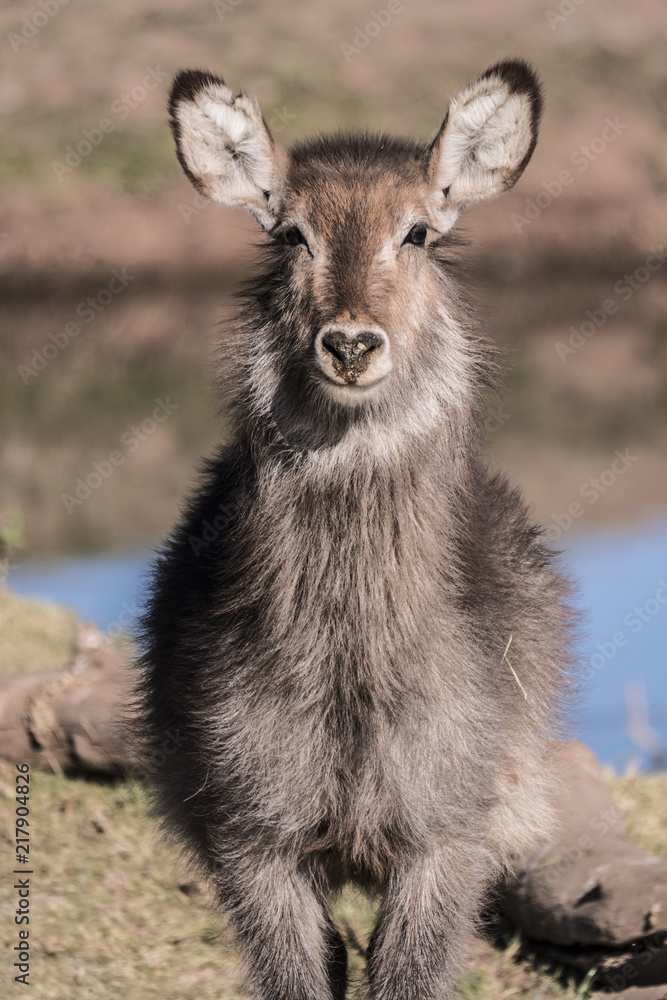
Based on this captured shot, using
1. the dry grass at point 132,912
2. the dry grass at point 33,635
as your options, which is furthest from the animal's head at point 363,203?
the dry grass at point 33,635

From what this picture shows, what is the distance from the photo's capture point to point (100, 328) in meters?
22.2

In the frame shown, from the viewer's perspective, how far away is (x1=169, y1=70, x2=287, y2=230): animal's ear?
382cm

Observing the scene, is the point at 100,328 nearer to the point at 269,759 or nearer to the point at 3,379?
the point at 3,379

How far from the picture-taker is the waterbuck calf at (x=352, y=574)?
3.69 m

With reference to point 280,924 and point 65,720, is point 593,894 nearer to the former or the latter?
point 280,924

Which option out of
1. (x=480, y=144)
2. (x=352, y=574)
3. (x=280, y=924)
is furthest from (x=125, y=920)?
(x=480, y=144)

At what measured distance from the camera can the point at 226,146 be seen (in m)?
3.92

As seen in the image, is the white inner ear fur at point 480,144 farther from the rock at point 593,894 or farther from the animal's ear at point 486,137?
the rock at point 593,894

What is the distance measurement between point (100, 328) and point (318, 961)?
63.5 ft

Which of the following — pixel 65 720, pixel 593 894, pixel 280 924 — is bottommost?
pixel 65 720

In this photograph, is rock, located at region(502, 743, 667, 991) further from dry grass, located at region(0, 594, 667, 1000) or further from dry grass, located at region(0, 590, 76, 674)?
dry grass, located at region(0, 590, 76, 674)

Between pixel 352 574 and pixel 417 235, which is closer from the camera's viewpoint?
pixel 352 574

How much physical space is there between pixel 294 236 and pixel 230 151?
15.1 inches

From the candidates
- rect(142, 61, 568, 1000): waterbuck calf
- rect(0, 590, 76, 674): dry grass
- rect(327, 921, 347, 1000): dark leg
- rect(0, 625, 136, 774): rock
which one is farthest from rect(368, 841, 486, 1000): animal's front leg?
rect(0, 590, 76, 674): dry grass
